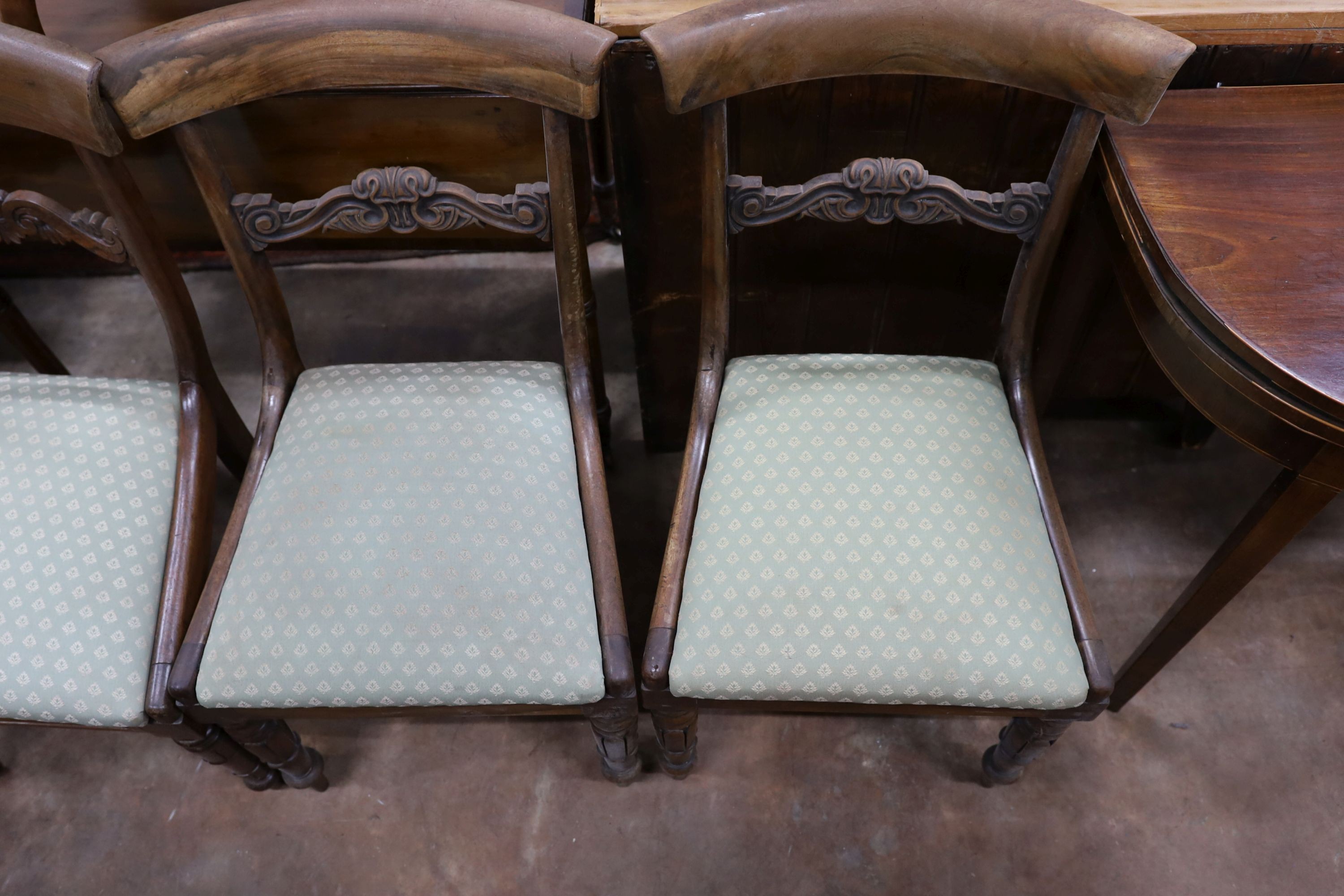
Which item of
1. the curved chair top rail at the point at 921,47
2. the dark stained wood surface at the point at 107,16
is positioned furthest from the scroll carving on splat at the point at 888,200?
the dark stained wood surface at the point at 107,16

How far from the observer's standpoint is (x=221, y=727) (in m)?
1.08

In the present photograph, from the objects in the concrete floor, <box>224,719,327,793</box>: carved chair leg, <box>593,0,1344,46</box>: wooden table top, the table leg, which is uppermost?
<box>593,0,1344,46</box>: wooden table top

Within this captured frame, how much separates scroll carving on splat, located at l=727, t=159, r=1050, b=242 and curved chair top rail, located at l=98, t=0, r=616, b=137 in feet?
0.75

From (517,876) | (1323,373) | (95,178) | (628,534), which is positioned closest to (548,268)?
(628,534)

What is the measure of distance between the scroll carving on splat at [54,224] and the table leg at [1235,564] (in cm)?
133

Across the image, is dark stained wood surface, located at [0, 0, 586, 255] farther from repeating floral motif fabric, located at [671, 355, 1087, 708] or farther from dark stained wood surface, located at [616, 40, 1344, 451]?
repeating floral motif fabric, located at [671, 355, 1087, 708]

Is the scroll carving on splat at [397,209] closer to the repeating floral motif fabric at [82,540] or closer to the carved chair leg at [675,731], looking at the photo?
the repeating floral motif fabric at [82,540]

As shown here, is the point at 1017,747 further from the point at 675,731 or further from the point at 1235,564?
the point at 675,731

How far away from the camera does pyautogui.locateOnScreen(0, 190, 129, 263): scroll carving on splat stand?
0.99 m

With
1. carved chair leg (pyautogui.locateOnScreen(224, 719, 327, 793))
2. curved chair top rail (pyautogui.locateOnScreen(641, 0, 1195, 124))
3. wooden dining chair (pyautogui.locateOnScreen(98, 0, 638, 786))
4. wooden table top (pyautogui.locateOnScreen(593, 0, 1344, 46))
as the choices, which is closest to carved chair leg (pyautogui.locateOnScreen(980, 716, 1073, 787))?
wooden dining chair (pyautogui.locateOnScreen(98, 0, 638, 786))

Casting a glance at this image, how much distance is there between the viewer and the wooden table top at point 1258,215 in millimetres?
799

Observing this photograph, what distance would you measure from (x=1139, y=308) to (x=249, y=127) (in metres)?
1.23

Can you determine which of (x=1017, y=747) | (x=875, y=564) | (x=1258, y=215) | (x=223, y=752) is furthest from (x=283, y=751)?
(x=1258, y=215)

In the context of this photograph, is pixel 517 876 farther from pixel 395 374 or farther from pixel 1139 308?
pixel 1139 308
